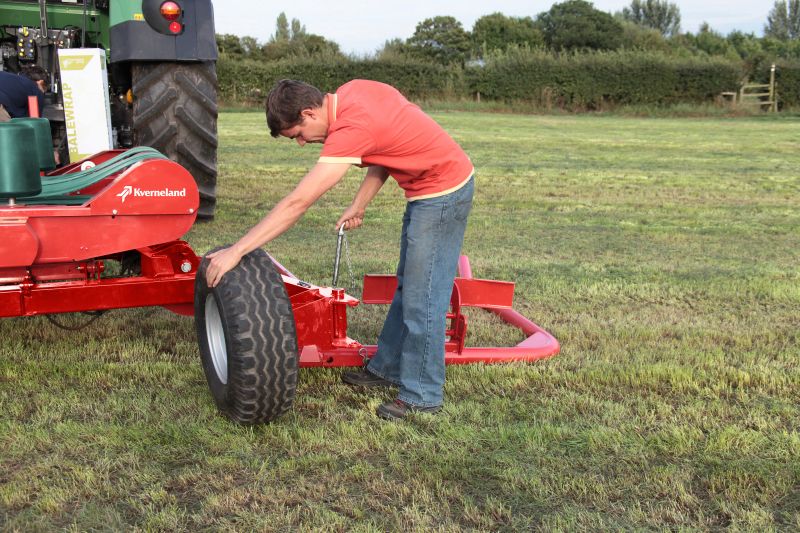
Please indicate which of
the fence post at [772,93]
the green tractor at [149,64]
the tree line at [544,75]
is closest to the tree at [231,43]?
the tree line at [544,75]

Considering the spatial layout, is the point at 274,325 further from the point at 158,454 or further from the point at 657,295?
the point at 657,295

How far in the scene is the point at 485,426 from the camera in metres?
3.62

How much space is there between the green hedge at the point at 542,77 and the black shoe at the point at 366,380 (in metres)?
33.1

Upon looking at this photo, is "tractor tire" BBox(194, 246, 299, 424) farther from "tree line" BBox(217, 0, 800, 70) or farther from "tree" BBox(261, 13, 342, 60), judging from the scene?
"tree line" BBox(217, 0, 800, 70)

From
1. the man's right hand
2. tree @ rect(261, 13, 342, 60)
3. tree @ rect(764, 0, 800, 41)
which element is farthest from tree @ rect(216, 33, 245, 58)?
tree @ rect(764, 0, 800, 41)

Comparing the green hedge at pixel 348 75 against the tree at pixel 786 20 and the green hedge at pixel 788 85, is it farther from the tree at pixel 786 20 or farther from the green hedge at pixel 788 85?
the tree at pixel 786 20

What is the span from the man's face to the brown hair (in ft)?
0.06

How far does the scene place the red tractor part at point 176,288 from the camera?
3.38m

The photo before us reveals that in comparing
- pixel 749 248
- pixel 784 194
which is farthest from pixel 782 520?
pixel 784 194

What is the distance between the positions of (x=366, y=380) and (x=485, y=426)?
74 centimetres

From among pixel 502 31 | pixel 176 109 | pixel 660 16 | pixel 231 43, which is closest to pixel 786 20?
pixel 660 16

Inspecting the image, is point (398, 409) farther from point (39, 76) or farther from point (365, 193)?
point (39, 76)

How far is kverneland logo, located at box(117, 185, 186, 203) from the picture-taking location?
3.82m

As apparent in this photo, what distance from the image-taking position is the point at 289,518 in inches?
112
